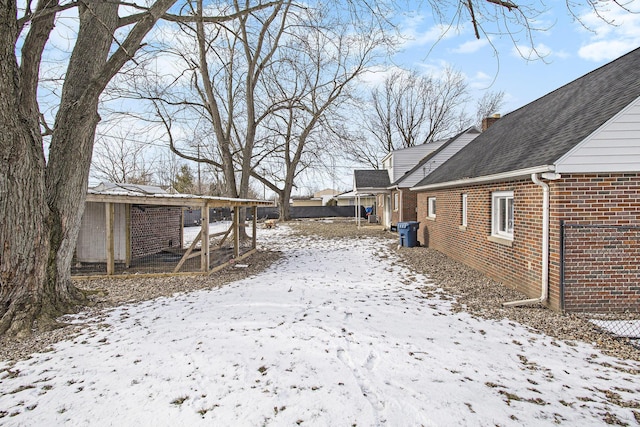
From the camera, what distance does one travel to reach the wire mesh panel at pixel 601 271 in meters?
5.14

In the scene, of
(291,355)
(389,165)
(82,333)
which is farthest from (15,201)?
(389,165)

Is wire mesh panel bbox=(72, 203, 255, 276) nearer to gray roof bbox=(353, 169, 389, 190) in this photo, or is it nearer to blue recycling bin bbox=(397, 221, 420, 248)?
blue recycling bin bbox=(397, 221, 420, 248)

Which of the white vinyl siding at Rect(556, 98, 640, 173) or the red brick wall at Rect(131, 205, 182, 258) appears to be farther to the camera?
the red brick wall at Rect(131, 205, 182, 258)

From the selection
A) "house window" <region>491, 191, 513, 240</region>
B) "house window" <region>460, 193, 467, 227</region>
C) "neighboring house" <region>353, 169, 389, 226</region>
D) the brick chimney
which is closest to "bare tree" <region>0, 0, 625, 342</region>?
"house window" <region>491, 191, 513, 240</region>

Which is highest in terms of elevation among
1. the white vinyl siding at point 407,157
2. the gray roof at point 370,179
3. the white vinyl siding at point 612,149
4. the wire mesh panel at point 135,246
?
the white vinyl siding at point 407,157

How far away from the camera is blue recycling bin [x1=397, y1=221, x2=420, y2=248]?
42.2 ft

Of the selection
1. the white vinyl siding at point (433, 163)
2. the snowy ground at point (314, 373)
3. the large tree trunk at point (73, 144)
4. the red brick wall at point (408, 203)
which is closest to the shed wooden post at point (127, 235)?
the large tree trunk at point (73, 144)

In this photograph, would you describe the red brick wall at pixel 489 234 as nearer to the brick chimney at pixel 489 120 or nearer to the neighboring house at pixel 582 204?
the neighboring house at pixel 582 204

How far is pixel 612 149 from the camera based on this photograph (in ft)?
16.4

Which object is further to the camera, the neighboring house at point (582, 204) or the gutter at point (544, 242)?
the gutter at point (544, 242)

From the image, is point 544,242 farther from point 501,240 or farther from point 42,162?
point 42,162

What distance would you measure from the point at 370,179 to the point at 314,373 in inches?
811

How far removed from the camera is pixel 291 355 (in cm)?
381

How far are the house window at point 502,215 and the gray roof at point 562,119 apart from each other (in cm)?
63
